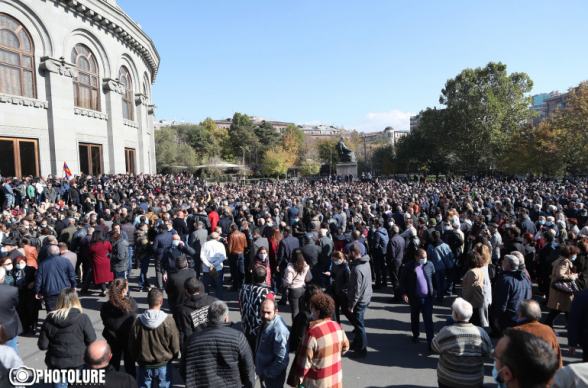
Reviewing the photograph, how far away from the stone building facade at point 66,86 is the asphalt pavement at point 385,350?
656 inches

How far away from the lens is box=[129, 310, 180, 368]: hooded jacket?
12.5 ft

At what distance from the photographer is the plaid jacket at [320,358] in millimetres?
3453

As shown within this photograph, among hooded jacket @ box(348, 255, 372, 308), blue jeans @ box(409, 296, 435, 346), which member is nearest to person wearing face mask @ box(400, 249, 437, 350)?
blue jeans @ box(409, 296, 435, 346)

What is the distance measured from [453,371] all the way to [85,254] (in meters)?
8.06

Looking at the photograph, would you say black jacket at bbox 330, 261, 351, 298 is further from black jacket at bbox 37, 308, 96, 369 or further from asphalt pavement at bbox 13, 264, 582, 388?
black jacket at bbox 37, 308, 96, 369

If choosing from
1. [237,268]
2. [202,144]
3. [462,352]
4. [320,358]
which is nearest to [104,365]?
[320,358]

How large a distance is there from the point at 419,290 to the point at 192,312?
3.44 m

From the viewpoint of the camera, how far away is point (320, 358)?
3457mm

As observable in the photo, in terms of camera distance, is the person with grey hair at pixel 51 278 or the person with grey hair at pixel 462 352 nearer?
the person with grey hair at pixel 462 352

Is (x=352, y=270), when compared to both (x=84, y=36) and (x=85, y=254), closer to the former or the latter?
(x=85, y=254)

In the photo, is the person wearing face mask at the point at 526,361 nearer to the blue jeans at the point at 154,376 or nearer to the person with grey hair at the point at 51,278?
the blue jeans at the point at 154,376

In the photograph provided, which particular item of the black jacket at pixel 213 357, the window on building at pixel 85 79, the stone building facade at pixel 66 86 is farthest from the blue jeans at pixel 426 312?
the window on building at pixel 85 79

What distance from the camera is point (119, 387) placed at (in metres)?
2.85

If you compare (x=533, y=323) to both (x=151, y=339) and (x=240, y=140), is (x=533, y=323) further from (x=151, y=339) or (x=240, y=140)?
(x=240, y=140)
